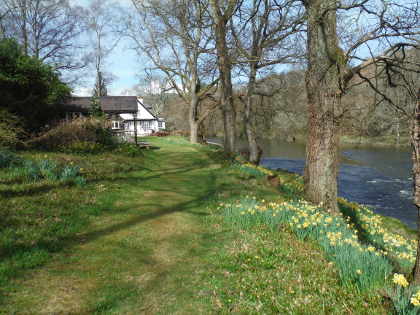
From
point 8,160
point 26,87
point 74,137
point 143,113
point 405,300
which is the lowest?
point 405,300

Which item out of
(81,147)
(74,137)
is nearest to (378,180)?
(81,147)

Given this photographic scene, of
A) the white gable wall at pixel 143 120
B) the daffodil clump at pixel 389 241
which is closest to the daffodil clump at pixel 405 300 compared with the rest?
the daffodil clump at pixel 389 241

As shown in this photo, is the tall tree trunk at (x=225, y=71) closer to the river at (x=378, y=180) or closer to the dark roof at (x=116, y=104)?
the river at (x=378, y=180)

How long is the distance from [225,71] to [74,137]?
332 inches

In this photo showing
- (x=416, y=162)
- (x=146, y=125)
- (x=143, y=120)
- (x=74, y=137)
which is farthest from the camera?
(x=146, y=125)

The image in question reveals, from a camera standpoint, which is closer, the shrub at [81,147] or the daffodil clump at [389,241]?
the daffodil clump at [389,241]

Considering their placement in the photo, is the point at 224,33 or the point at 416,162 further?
the point at 224,33

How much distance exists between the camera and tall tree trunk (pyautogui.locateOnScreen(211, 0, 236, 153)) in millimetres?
13383

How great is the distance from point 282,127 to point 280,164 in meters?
13.7

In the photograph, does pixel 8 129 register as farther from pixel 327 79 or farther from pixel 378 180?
pixel 378 180

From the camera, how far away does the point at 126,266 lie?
4.39 meters

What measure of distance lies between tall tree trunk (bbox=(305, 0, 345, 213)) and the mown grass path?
3352mm

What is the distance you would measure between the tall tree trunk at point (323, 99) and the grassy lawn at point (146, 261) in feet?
9.65

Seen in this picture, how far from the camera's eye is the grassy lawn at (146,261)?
333 centimetres
